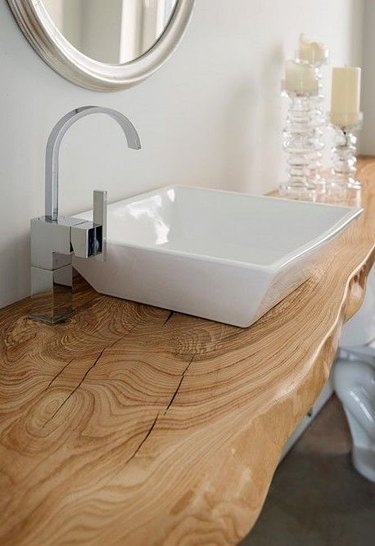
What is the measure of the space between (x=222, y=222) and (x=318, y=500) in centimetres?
100

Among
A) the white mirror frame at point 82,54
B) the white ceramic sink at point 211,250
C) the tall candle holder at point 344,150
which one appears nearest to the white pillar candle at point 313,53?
the tall candle holder at point 344,150

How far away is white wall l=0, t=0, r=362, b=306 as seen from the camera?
1.08 m

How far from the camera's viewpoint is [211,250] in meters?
1.39

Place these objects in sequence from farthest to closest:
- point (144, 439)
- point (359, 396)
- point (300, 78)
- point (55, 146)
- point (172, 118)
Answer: point (359, 396) → point (300, 78) → point (172, 118) → point (55, 146) → point (144, 439)

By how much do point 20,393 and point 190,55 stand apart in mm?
995

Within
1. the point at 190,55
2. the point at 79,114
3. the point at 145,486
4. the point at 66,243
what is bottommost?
the point at 145,486

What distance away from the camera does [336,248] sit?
1.46 meters

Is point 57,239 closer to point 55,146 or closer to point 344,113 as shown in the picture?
point 55,146

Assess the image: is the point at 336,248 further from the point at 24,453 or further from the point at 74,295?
the point at 24,453

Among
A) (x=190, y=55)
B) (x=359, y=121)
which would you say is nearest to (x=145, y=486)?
(x=190, y=55)

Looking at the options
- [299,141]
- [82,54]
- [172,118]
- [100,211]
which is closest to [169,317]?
[100,211]

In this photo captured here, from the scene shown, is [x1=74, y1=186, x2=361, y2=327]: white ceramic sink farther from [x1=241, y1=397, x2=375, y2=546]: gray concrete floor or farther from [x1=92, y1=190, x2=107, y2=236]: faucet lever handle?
[x1=241, y1=397, x2=375, y2=546]: gray concrete floor

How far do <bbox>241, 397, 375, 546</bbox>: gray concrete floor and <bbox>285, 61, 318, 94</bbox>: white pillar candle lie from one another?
1.13 m

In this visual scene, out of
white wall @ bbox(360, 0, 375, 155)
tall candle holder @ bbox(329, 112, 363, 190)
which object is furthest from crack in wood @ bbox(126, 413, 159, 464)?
white wall @ bbox(360, 0, 375, 155)
